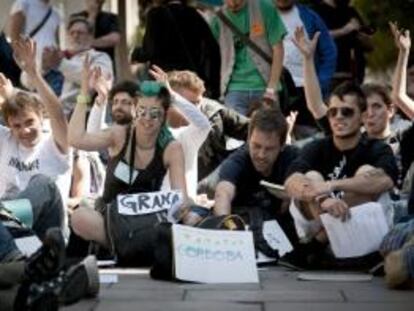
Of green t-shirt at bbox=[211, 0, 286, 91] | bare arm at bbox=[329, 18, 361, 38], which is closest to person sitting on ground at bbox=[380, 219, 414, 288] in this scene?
green t-shirt at bbox=[211, 0, 286, 91]

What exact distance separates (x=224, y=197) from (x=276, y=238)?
0.46 m

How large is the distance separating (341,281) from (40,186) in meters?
2.15

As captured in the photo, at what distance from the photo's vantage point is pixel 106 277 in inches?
381

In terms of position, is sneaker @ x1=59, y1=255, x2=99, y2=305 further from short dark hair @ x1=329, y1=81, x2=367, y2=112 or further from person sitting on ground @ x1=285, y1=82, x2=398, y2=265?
short dark hair @ x1=329, y1=81, x2=367, y2=112

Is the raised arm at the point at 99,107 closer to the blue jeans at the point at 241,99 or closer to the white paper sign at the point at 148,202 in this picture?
the white paper sign at the point at 148,202

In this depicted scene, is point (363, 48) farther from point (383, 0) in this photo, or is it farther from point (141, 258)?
point (383, 0)

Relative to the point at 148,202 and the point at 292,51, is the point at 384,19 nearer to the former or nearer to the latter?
the point at 292,51

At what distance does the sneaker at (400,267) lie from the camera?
8969mm

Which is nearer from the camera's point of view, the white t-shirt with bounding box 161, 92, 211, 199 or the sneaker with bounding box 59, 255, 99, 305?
the sneaker with bounding box 59, 255, 99, 305

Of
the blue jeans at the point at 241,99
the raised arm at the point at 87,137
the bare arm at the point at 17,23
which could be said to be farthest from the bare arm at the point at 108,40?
the raised arm at the point at 87,137

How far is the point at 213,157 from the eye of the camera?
11938 millimetres

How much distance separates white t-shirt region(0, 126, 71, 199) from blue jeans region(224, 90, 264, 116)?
2.40 metres

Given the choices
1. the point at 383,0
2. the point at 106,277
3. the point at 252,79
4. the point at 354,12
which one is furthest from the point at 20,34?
the point at 383,0

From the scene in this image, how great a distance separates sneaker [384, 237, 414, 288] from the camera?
8969mm
